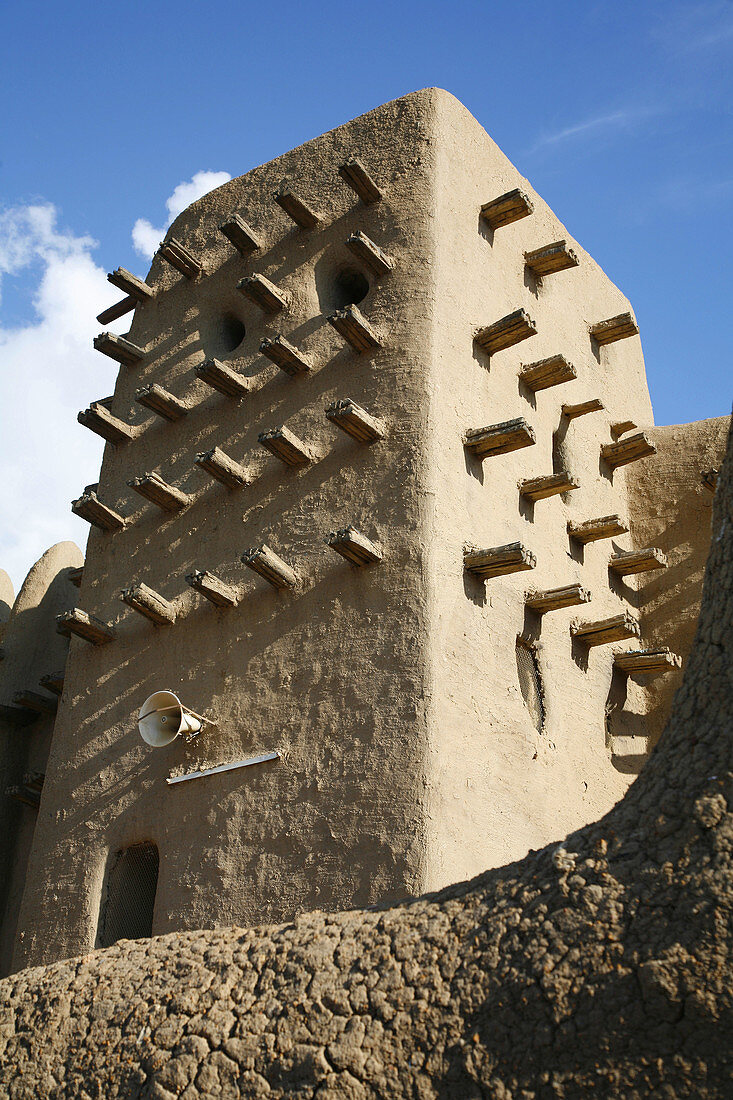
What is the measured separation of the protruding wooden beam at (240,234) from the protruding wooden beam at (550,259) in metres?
2.92

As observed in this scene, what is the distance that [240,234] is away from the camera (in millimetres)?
11484

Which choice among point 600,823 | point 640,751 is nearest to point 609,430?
point 640,751

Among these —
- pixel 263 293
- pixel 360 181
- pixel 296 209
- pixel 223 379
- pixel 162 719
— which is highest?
pixel 296 209

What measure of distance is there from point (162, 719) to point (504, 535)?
134 inches

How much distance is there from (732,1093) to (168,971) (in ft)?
10.4

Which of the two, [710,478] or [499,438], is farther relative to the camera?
[710,478]

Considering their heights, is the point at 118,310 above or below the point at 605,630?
above

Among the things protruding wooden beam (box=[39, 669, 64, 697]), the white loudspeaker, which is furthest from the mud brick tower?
protruding wooden beam (box=[39, 669, 64, 697])

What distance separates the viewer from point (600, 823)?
5102 mm

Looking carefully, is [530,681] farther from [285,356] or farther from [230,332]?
[230,332]

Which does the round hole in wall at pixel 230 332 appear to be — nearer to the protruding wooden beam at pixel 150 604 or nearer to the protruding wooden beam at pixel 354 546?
the protruding wooden beam at pixel 150 604

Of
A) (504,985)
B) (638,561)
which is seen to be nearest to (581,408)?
(638,561)

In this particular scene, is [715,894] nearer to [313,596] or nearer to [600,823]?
[600,823]

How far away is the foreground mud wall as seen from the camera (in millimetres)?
4316
